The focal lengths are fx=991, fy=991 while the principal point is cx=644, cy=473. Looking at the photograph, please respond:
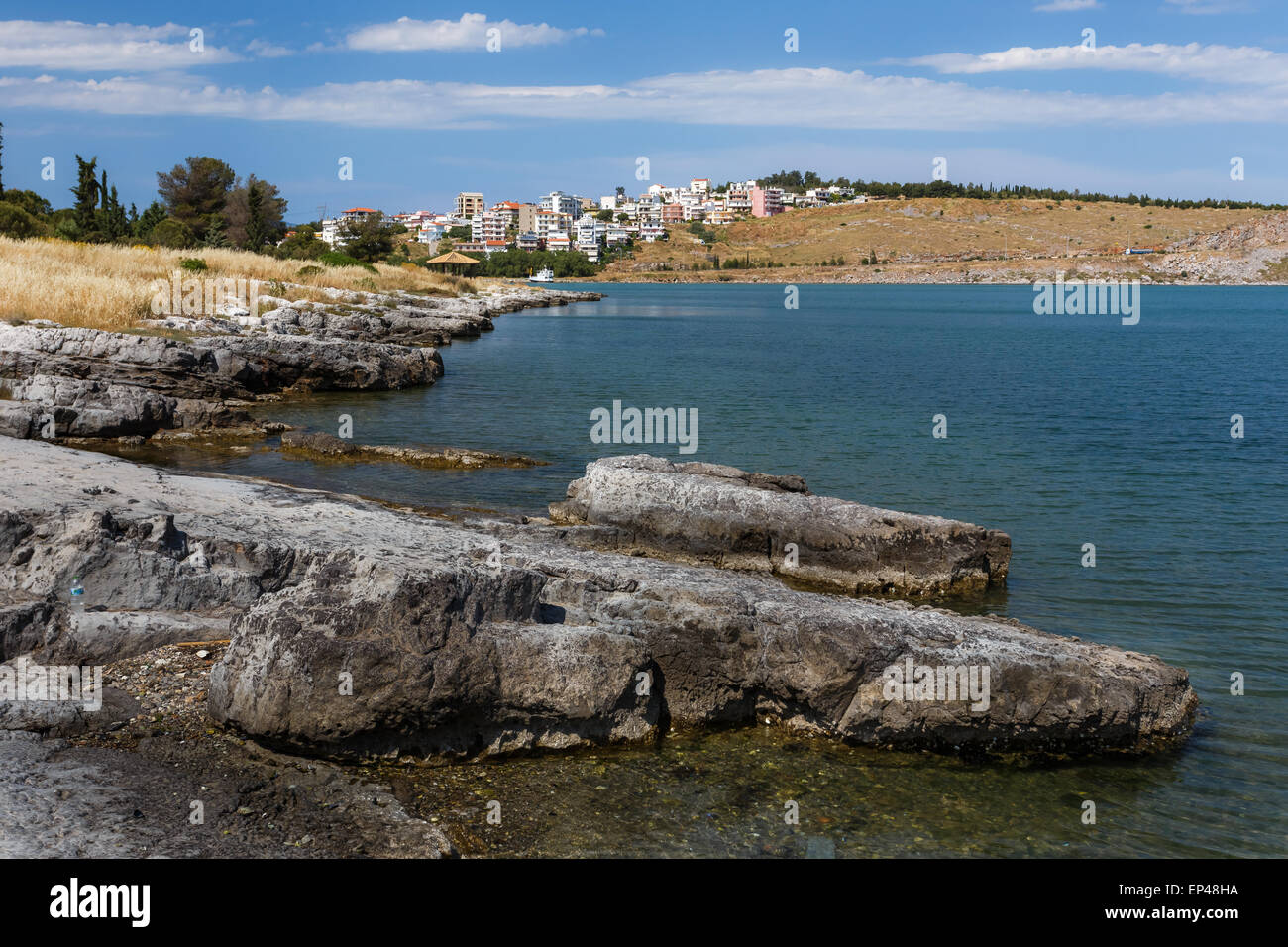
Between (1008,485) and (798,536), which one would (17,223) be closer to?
(1008,485)

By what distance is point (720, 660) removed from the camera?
997 centimetres

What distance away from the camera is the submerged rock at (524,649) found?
8.34m

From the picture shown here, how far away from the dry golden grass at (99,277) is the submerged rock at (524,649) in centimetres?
2108

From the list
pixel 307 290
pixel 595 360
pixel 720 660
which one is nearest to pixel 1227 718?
pixel 720 660

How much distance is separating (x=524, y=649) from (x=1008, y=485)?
1576 cm

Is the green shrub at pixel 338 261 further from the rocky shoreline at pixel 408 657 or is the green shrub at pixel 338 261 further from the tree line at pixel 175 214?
the rocky shoreline at pixel 408 657

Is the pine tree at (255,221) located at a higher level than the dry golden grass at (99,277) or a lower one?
higher

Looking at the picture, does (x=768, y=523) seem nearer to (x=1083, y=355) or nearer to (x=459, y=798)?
(x=459, y=798)

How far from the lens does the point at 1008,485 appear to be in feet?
71.2

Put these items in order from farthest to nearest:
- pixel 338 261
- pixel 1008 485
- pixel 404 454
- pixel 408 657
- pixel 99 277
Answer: pixel 338 261, pixel 99 277, pixel 404 454, pixel 1008 485, pixel 408 657

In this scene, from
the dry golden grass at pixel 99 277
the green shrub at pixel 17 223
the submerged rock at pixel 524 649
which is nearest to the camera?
the submerged rock at pixel 524 649

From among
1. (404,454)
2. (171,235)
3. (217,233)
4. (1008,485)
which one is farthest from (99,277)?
(217,233)

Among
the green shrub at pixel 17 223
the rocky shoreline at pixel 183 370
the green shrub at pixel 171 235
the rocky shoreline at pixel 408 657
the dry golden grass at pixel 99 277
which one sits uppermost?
the green shrub at pixel 171 235

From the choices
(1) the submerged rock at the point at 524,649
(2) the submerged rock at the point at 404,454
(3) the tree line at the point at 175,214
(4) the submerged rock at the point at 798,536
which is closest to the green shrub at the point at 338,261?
(3) the tree line at the point at 175,214
